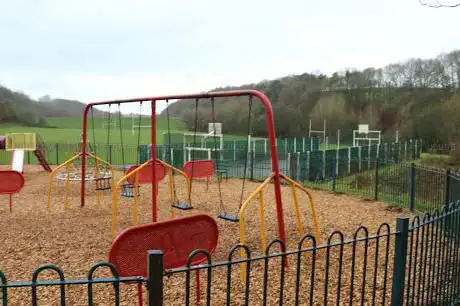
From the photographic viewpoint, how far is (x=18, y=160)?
15.8 metres

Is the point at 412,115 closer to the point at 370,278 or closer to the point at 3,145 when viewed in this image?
the point at 3,145

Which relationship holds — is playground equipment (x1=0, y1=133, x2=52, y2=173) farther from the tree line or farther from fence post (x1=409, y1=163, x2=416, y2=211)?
the tree line

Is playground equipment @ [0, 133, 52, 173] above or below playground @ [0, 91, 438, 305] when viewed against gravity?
above

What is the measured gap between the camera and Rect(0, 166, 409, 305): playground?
518 centimetres

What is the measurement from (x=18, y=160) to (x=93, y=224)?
33.7ft

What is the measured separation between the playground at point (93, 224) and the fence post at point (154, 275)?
7.13ft

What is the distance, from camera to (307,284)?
4.49m

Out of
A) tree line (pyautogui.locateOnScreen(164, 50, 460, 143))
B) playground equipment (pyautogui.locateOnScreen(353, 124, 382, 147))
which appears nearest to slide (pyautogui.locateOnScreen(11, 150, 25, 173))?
tree line (pyautogui.locateOnScreen(164, 50, 460, 143))

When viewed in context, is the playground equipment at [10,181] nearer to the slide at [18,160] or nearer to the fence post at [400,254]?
the fence post at [400,254]

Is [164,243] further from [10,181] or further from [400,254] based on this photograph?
[10,181]

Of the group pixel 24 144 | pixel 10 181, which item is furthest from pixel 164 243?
pixel 24 144

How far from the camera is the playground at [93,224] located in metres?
5.18

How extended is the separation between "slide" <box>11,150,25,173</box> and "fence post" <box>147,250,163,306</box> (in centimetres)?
1562

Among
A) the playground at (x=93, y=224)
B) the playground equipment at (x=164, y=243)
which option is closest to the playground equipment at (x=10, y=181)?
the playground at (x=93, y=224)
